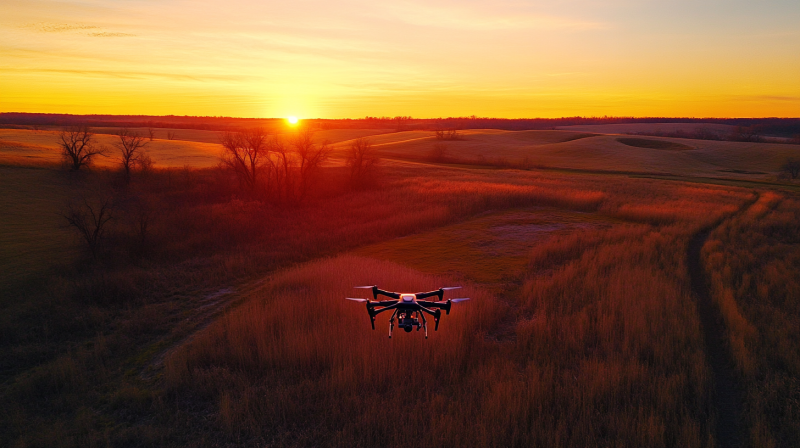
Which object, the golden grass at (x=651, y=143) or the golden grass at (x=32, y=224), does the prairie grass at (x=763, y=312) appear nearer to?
the golden grass at (x=32, y=224)

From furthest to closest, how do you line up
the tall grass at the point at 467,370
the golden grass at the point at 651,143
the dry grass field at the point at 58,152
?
the golden grass at the point at 651,143, the dry grass field at the point at 58,152, the tall grass at the point at 467,370

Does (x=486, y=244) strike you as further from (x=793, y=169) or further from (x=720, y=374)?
(x=793, y=169)

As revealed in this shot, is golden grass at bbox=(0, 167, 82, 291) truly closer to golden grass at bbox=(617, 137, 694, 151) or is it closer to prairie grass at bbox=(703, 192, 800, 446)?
prairie grass at bbox=(703, 192, 800, 446)

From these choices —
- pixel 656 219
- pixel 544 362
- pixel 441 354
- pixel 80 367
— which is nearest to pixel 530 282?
pixel 544 362

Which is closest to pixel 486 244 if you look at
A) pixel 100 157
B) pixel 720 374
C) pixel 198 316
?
pixel 720 374

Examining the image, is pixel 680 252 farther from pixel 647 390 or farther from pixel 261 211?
pixel 261 211

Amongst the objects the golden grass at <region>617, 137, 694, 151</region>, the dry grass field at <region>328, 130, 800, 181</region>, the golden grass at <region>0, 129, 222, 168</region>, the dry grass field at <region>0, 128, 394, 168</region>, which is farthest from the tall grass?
the golden grass at <region>617, 137, 694, 151</region>

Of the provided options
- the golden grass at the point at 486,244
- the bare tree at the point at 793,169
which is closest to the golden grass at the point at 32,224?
the golden grass at the point at 486,244
